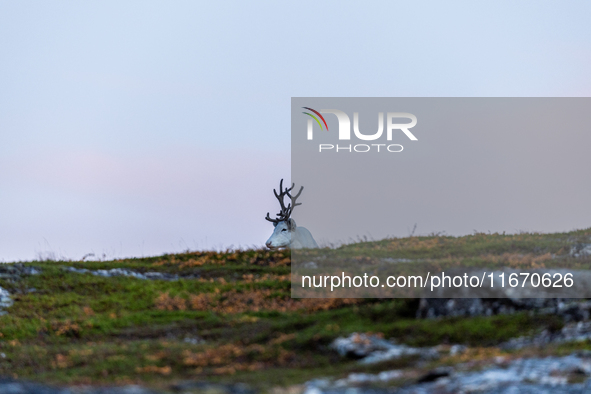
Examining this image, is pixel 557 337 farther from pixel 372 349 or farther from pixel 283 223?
pixel 283 223

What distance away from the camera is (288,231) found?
38312 mm

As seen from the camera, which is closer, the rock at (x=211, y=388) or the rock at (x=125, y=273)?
the rock at (x=211, y=388)

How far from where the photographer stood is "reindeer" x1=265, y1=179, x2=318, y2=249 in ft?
123

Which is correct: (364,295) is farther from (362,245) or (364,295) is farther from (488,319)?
(362,245)

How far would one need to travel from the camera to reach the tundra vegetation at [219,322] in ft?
47.9

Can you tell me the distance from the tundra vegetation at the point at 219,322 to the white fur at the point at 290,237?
16.8 ft

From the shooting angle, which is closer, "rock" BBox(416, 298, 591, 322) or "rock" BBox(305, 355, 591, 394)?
"rock" BBox(305, 355, 591, 394)

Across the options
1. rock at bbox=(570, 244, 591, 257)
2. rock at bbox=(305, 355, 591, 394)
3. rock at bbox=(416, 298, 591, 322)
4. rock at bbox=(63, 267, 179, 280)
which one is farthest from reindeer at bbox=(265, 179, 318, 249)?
rock at bbox=(305, 355, 591, 394)

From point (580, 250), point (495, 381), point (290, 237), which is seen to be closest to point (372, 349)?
point (495, 381)

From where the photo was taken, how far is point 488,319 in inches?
653

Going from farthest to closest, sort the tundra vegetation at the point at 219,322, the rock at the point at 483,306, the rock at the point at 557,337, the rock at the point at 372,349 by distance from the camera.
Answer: the rock at the point at 483,306, the rock at the point at 557,337, the tundra vegetation at the point at 219,322, the rock at the point at 372,349

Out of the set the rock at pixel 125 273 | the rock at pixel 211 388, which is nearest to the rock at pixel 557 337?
the rock at pixel 211 388

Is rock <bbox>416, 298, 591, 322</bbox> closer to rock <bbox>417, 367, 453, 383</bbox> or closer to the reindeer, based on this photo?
rock <bbox>417, 367, 453, 383</bbox>

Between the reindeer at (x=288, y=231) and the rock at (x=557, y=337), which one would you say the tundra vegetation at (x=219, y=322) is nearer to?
the rock at (x=557, y=337)
